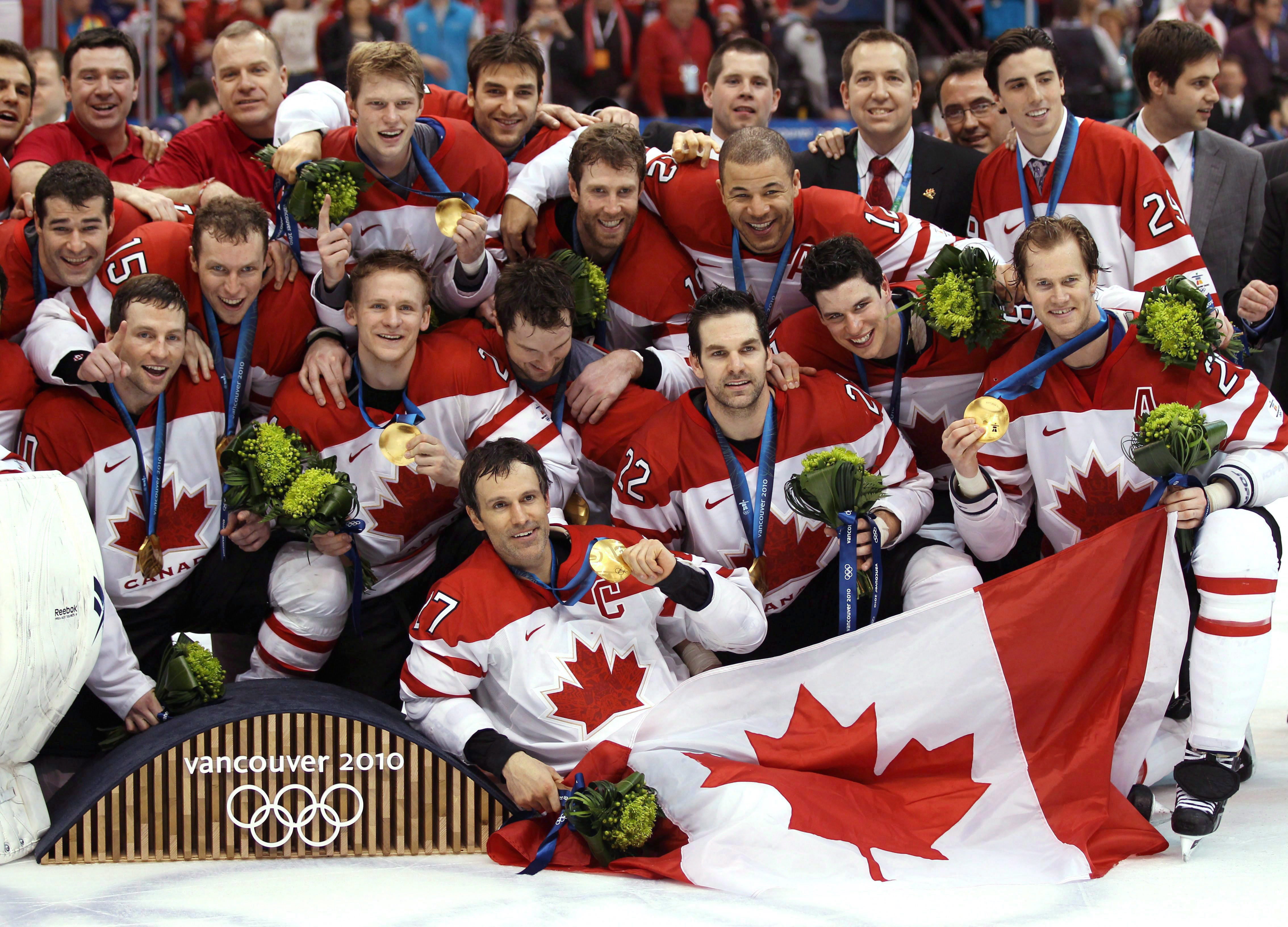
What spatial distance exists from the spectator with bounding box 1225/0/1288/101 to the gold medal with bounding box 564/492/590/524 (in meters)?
8.23

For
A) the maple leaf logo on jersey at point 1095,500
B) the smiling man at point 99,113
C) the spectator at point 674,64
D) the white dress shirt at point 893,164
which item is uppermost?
the spectator at point 674,64

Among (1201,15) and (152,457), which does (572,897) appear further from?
(1201,15)

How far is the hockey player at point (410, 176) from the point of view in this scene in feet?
13.8

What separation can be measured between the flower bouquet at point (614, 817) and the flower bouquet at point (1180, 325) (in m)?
1.90

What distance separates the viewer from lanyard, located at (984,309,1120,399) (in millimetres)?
3854

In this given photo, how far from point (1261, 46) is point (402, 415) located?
8898mm

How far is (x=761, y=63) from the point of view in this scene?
521 centimetres

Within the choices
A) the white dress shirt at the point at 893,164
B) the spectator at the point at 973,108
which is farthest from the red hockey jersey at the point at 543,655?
the spectator at the point at 973,108

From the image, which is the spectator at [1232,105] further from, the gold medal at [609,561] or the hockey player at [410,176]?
the gold medal at [609,561]

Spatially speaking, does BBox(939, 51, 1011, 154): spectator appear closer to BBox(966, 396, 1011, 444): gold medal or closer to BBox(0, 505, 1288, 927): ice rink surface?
BBox(966, 396, 1011, 444): gold medal

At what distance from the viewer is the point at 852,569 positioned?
3.88m

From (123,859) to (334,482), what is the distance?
1.17m

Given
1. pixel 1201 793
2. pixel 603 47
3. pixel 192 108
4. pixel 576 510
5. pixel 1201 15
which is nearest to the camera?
pixel 1201 793

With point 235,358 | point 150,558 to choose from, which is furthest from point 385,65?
point 150,558
